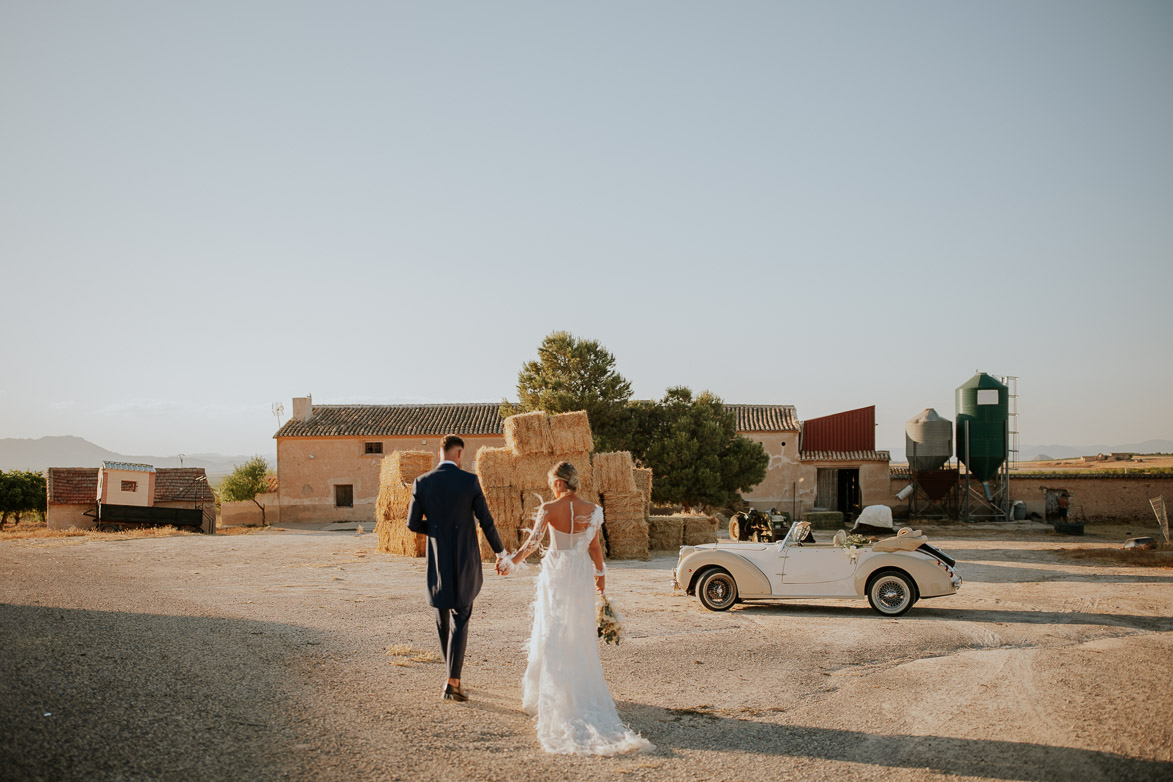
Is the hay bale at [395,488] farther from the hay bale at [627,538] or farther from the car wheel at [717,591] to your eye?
the car wheel at [717,591]

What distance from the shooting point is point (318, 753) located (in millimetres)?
4594

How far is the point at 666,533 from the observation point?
66.0 ft

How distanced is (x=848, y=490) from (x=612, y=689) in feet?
108

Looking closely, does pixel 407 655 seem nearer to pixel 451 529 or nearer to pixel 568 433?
pixel 451 529

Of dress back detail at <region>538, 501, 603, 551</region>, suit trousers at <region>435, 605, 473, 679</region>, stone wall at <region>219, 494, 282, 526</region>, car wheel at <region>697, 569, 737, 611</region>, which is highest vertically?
dress back detail at <region>538, 501, 603, 551</region>

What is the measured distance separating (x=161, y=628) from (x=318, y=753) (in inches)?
168

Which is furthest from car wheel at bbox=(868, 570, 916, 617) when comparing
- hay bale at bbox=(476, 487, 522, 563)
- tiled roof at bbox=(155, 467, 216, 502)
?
tiled roof at bbox=(155, 467, 216, 502)

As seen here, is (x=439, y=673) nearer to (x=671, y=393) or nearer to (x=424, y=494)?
(x=424, y=494)

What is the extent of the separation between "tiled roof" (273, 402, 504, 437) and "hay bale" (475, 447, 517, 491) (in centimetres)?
1887

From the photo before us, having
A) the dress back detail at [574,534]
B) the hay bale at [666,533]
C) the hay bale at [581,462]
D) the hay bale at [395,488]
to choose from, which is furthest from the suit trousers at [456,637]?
the hay bale at [666,533]

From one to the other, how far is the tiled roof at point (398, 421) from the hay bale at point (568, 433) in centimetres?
1941

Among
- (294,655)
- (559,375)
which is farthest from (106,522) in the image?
(294,655)

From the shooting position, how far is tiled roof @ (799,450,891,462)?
36.1m

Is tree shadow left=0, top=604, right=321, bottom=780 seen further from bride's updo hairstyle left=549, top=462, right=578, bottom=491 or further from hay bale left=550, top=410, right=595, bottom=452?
hay bale left=550, top=410, right=595, bottom=452
